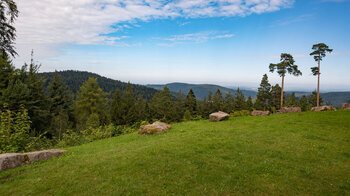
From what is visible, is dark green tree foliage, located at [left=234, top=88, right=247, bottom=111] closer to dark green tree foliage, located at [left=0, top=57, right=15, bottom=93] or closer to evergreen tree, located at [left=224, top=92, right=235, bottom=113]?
evergreen tree, located at [left=224, top=92, right=235, bottom=113]

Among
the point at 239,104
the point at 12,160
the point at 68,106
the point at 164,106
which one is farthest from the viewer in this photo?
the point at 239,104

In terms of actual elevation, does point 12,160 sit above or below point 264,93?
below

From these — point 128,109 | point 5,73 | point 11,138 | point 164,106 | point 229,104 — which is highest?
point 5,73

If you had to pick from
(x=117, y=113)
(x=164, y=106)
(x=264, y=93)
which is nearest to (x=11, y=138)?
(x=117, y=113)

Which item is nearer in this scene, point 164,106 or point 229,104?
point 164,106

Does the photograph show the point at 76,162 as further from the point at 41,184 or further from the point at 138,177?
the point at 138,177

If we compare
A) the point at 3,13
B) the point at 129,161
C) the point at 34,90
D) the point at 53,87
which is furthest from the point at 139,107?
the point at 129,161

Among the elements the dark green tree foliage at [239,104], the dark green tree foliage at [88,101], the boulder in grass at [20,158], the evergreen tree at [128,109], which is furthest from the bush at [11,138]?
the dark green tree foliage at [239,104]

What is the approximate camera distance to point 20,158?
33.2 feet

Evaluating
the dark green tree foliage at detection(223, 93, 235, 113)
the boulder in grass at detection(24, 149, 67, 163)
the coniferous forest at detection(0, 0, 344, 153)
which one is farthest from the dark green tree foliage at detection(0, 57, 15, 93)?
the dark green tree foliage at detection(223, 93, 235, 113)

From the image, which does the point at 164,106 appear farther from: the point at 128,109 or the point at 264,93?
the point at 264,93

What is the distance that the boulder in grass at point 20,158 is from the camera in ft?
30.7

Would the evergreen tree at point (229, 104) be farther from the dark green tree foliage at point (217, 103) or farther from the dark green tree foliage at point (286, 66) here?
the dark green tree foliage at point (286, 66)

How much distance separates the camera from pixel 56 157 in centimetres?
1156
